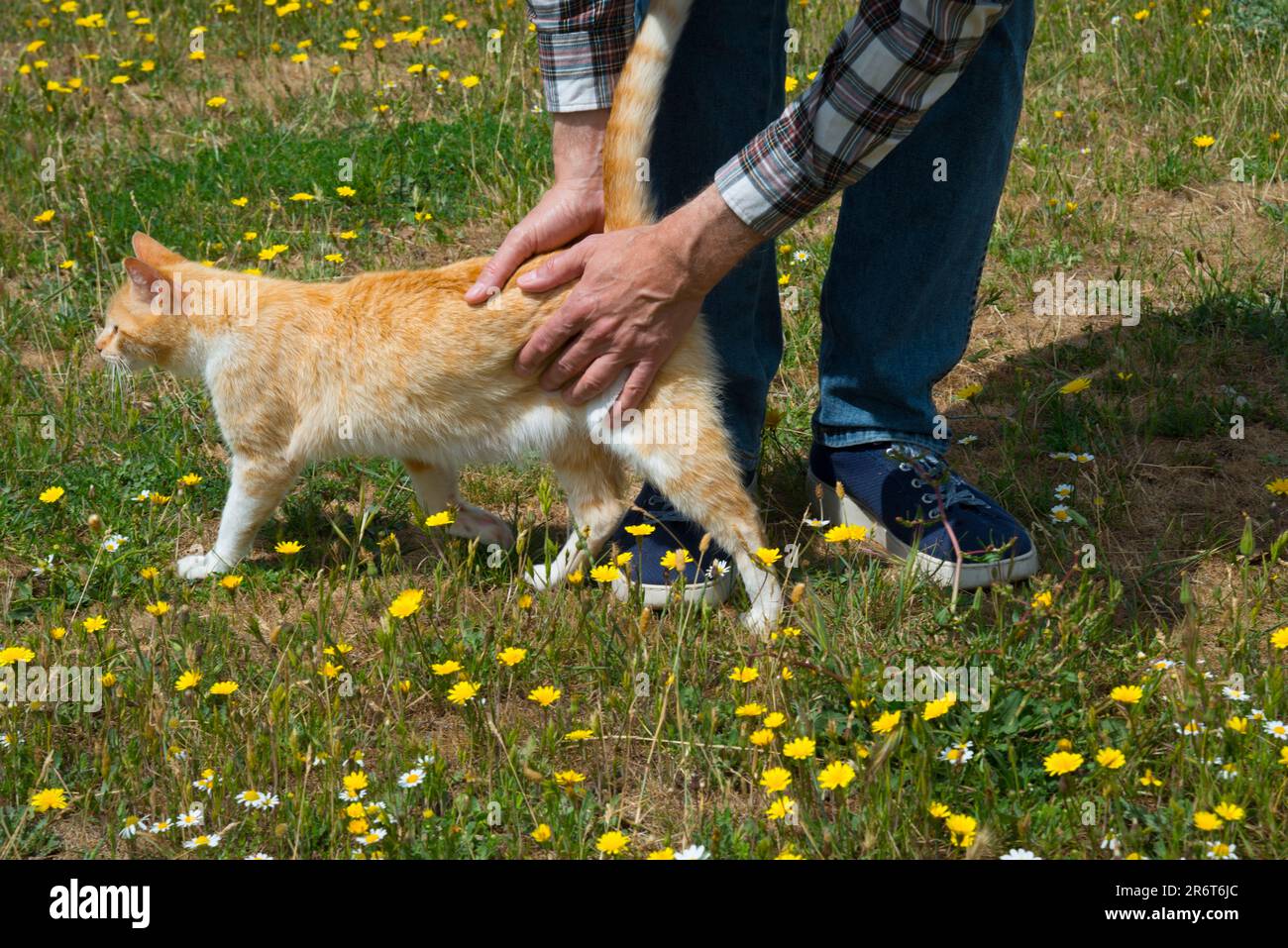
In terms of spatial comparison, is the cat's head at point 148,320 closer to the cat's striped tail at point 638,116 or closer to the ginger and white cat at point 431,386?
the ginger and white cat at point 431,386

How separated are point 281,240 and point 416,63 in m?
1.59

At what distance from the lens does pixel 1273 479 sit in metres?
3.38

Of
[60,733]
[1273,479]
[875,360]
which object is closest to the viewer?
[60,733]

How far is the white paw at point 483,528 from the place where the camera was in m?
3.43

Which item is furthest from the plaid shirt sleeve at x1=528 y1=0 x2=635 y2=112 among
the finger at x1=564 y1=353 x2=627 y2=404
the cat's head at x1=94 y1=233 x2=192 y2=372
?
the cat's head at x1=94 y1=233 x2=192 y2=372

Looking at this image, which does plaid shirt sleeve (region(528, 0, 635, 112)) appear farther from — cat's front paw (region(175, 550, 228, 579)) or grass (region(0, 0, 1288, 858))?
cat's front paw (region(175, 550, 228, 579))

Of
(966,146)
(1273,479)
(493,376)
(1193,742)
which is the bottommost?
(1193,742)

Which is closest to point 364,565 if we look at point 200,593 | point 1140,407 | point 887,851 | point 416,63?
point 200,593

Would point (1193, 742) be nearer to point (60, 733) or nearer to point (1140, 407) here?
point (1140, 407)

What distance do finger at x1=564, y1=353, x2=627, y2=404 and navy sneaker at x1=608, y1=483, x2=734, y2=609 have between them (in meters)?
0.31

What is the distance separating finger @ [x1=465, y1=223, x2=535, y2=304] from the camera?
9.68ft

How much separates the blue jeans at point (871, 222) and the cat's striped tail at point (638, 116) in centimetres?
16

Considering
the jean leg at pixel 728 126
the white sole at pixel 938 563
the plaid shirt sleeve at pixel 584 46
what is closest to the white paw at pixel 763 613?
the white sole at pixel 938 563

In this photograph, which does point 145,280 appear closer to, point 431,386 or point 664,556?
point 431,386
